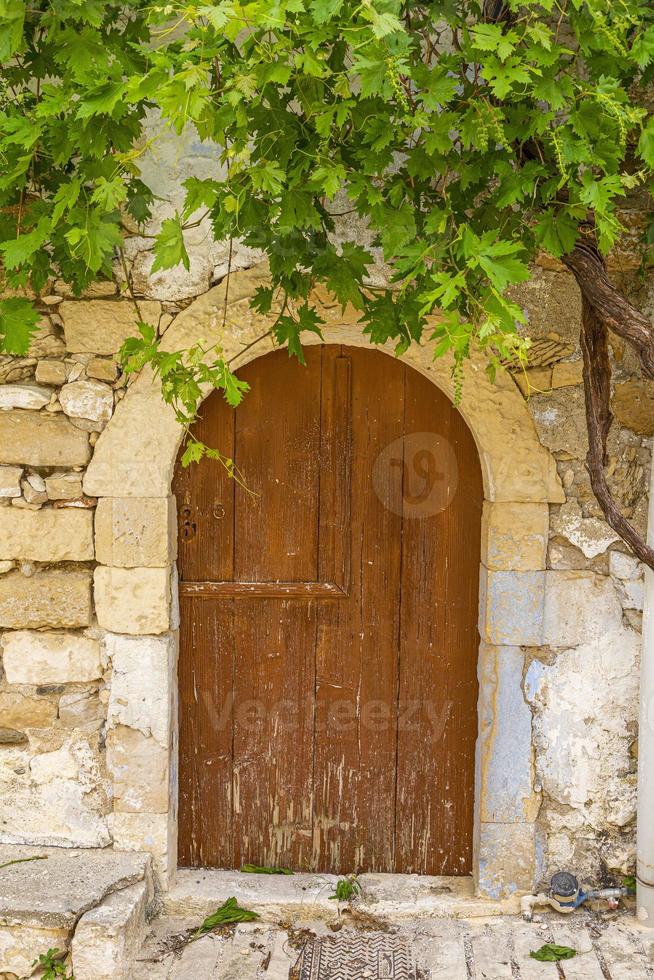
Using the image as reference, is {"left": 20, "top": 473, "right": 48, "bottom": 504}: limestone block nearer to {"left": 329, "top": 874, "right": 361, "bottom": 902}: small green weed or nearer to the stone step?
the stone step

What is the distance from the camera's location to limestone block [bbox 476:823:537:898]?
122 inches

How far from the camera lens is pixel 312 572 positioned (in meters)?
3.24

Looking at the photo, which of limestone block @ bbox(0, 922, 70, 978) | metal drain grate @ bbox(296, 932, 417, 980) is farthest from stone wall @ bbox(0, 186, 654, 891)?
metal drain grate @ bbox(296, 932, 417, 980)

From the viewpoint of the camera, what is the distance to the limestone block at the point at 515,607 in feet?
9.95

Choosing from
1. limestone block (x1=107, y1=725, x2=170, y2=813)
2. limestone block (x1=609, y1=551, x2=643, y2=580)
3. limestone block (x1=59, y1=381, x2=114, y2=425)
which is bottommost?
limestone block (x1=107, y1=725, x2=170, y2=813)

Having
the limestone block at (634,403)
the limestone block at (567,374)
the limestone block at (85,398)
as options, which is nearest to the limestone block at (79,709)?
the limestone block at (85,398)

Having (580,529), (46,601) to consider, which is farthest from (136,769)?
(580,529)

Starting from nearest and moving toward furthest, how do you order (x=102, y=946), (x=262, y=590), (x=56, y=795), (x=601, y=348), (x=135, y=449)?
(x=102, y=946)
(x=601, y=348)
(x=135, y=449)
(x=56, y=795)
(x=262, y=590)

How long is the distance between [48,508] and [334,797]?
151 cm


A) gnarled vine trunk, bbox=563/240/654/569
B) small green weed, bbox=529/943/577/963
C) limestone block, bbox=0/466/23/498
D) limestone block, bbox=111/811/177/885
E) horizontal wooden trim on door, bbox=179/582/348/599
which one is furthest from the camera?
horizontal wooden trim on door, bbox=179/582/348/599

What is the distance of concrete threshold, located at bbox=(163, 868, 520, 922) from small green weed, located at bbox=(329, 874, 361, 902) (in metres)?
0.02

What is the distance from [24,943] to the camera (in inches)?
112

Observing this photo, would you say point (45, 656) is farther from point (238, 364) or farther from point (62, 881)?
point (238, 364)

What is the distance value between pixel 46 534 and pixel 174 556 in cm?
44
